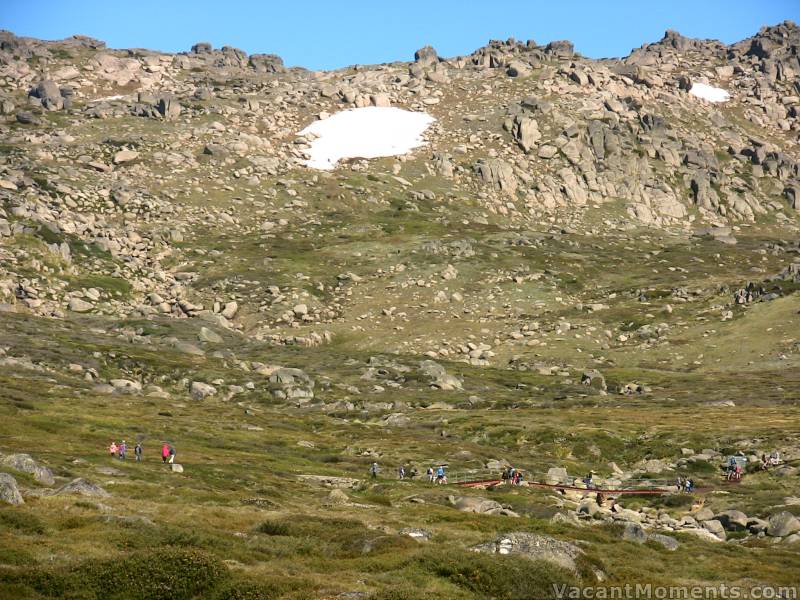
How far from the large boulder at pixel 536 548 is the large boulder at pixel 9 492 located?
774 inches

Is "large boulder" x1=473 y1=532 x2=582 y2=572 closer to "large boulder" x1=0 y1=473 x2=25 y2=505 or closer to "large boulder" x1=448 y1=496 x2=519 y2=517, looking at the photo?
"large boulder" x1=448 y1=496 x2=519 y2=517

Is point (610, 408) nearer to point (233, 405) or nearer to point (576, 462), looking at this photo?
point (576, 462)

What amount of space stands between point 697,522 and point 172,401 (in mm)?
65363

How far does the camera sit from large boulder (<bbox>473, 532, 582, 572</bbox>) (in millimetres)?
32100

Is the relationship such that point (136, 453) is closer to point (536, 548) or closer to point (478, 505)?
point (478, 505)

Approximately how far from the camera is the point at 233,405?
102250 mm

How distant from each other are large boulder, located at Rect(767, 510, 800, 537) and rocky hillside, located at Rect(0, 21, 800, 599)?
198 millimetres

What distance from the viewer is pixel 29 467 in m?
46.2

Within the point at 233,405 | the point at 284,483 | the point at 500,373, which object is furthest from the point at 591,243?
the point at 284,483

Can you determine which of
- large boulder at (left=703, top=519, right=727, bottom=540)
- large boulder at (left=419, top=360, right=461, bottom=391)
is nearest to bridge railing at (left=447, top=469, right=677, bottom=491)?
large boulder at (left=703, top=519, right=727, bottom=540)

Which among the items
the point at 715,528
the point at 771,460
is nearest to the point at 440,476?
the point at 715,528

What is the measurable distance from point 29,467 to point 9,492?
34.6 feet

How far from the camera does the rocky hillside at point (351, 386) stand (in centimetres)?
3328

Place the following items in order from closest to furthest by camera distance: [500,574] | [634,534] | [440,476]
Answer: [500,574]
[634,534]
[440,476]
